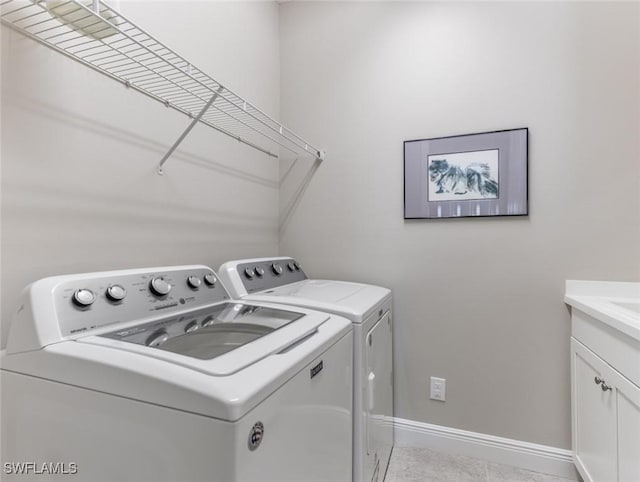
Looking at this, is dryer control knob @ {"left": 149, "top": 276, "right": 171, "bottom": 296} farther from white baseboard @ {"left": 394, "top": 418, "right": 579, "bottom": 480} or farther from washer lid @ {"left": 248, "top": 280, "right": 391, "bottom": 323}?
white baseboard @ {"left": 394, "top": 418, "right": 579, "bottom": 480}

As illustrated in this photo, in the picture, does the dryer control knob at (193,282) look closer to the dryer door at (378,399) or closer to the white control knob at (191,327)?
the white control knob at (191,327)

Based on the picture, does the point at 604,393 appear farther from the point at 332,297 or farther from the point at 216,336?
the point at 216,336

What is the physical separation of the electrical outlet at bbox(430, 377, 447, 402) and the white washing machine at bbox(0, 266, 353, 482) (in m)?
1.00

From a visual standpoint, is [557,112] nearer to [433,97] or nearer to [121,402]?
[433,97]

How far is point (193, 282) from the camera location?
123cm

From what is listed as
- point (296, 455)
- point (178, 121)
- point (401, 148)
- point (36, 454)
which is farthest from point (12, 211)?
point (401, 148)

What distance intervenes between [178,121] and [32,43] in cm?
55

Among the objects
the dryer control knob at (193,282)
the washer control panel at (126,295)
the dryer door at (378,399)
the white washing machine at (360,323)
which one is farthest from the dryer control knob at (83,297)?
the dryer door at (378,399)

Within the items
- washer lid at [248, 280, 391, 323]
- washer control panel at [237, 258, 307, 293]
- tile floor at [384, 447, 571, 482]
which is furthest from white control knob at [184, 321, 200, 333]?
tile floor at [384, 447, 571, 482]

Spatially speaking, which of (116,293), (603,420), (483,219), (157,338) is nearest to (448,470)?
(603,420)

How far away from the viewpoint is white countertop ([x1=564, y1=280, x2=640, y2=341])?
4.14 feet

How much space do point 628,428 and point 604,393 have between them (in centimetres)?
17

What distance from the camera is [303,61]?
87.5 inches

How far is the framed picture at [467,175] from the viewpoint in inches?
67.2
